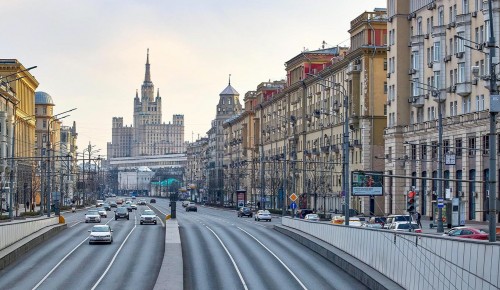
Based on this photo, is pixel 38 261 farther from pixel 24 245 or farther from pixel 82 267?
pixel 24 245

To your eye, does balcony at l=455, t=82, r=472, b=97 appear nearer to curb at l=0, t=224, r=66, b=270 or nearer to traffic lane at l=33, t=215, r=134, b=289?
traffic lane at l=33, t=215, r=134, b=289

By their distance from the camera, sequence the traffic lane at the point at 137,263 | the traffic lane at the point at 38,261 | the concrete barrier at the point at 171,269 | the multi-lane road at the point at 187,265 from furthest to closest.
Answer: the traffic lane at the point at 38,261 < the multi-lane road at the point at 187,265 < the traffic lane at the point at 137,263 < the concrete barrier at the point at 171,269

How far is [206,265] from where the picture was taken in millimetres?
51844

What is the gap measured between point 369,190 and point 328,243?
21772mm

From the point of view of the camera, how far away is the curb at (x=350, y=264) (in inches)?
1526

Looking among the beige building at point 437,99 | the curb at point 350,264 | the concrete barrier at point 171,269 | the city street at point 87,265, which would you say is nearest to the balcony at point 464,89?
the beige building at point 437,99

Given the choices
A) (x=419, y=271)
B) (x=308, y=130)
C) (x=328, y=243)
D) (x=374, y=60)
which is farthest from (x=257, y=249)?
(x=308, y=130)

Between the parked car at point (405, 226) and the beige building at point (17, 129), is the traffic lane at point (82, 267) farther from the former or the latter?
the beige building at point (17, 129)

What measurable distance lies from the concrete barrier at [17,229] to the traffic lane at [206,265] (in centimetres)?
969

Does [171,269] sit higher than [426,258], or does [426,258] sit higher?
[426,258]

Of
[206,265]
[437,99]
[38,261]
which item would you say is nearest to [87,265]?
[38,261]

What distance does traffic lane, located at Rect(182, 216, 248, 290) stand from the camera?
4331 cm

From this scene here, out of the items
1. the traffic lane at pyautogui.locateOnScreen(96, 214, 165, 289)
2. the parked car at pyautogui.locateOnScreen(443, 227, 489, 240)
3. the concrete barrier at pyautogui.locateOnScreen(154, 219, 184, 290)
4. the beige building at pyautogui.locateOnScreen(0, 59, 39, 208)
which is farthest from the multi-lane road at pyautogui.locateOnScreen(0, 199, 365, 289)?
the beige building at pyautogui.locateOnScreen(0, 59, 39, 208)

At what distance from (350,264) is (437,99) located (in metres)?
41.6
